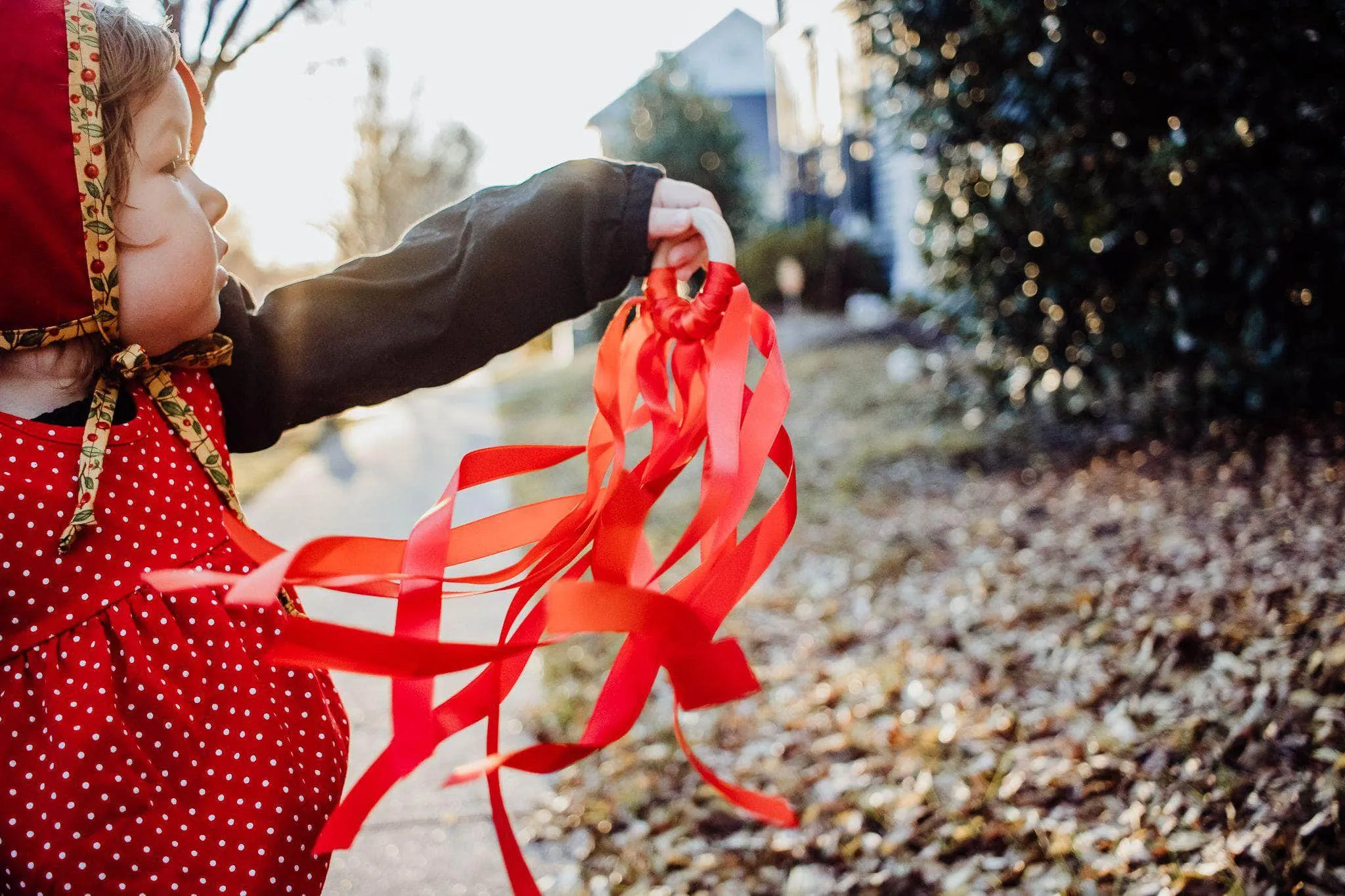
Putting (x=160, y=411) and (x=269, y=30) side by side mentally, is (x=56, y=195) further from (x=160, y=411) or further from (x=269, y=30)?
(x=269, y=30)

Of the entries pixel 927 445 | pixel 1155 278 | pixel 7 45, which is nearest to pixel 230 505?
pixel 7 45

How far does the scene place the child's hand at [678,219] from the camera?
5.47ft

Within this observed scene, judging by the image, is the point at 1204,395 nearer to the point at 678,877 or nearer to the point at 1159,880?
the point at 1159,880

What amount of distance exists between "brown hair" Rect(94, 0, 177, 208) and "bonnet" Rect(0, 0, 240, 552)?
24 millimetres

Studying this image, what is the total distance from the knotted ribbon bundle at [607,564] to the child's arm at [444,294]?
11 centimetres

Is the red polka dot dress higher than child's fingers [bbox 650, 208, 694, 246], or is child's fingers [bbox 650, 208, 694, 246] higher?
child's fingers [bbox 650, 208, 694, 246]

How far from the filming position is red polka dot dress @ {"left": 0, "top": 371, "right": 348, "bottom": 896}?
1.23m

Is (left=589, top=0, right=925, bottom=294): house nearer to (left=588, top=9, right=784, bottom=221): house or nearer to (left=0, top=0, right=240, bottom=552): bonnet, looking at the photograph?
(left=588, top=9, right=784, bottom=221): house

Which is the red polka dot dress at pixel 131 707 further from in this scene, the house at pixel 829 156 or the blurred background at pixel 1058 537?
the house at pixel 829 156

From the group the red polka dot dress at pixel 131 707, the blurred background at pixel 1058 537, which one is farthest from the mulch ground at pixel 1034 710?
Answer: the red polka dot dress at pixel 131 707

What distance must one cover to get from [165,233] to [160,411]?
240mm

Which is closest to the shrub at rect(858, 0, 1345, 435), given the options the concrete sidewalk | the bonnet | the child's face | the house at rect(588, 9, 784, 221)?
the concrete sidewalk

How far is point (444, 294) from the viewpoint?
65.9 inches

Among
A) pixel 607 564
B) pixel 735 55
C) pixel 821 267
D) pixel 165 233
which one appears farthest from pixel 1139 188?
pixel 735 55
